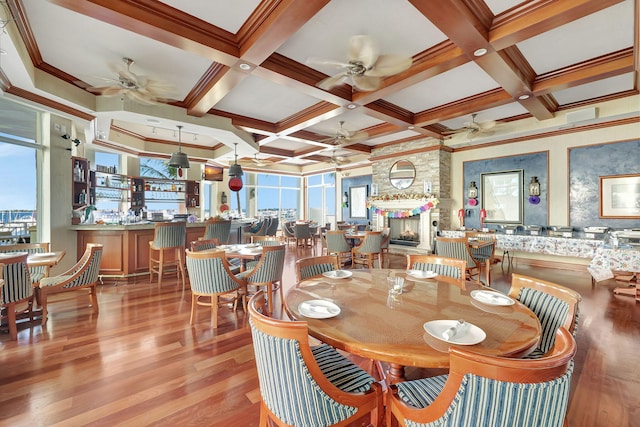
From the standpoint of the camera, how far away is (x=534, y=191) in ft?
20.5

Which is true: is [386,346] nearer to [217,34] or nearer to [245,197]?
[217,34]

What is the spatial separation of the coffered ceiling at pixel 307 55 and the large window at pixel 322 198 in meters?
6.41

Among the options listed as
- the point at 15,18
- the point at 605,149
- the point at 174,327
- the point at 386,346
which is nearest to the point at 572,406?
the point at 386,346

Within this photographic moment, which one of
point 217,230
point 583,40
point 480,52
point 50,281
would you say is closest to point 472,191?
point 583,40

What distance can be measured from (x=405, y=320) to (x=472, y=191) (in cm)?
684

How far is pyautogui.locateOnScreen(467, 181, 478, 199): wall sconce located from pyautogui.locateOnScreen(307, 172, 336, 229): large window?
225 inches

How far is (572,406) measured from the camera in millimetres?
1833

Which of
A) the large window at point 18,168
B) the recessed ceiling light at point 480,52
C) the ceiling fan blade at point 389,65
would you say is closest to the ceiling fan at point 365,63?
the ceiling fan blade at point 389,65

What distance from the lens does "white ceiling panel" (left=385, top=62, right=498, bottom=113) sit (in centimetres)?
407

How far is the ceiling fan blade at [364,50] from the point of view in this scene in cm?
276

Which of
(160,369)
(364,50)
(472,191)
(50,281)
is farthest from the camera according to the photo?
(472,191)

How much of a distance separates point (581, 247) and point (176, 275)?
7.57m

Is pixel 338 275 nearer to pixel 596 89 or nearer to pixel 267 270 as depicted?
pixel 267 270

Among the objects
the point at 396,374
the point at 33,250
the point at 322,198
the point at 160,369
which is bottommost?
the point at 160,369
